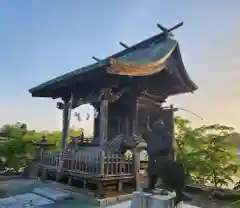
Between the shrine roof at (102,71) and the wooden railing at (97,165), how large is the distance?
7.91 ft

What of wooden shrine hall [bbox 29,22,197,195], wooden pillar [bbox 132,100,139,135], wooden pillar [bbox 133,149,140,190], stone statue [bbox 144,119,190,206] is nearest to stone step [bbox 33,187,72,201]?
wooden shrine hall [bbox 29,22,197,195]

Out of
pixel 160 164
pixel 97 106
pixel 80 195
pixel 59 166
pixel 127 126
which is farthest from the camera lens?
pixel 97 106

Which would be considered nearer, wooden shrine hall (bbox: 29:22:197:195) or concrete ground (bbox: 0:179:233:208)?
concrete ground (bbox: 0:179:233:208)

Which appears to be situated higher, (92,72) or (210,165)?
(92,72)

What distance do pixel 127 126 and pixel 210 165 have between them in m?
3.47

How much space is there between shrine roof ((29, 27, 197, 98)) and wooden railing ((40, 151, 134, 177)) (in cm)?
241

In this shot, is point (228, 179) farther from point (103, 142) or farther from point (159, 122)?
point (159, 122)

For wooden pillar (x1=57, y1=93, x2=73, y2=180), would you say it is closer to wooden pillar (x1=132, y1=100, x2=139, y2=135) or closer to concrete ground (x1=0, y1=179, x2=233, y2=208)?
concrete ground (x1=0, y1=179, x2=233, y2=208)

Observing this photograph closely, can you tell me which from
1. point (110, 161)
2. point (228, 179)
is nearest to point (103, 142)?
point (110, 161)

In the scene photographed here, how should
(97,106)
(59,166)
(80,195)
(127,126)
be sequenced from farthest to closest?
1. (97,106)
2. (127,126)
3. (59,166)
4. (80,195)

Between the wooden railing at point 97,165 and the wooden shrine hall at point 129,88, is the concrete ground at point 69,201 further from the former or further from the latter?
the wooden shrine hall at point 129,88

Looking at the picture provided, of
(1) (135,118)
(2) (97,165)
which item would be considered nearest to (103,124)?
(2) (97,165)

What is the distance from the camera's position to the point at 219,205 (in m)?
6.89

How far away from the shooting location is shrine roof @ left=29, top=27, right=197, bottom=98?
6802mm
